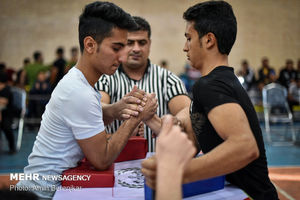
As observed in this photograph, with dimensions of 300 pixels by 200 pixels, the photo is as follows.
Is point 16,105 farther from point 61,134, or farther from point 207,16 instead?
point 207,16

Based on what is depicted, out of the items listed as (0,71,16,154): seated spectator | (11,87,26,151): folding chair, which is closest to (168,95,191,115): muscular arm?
(0,71,16,154): seated spectator

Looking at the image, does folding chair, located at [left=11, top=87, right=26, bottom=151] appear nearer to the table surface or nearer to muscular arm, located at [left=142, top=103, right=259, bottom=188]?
the table surface

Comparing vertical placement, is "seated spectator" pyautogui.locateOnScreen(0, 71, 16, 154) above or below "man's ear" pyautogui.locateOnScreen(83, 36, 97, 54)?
below

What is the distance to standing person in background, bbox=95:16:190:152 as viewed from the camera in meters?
2.78

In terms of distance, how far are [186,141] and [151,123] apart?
1.16 metres

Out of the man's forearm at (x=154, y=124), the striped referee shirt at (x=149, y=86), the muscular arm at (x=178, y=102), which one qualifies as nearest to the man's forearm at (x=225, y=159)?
the man's forearm at (x=154, y=124)

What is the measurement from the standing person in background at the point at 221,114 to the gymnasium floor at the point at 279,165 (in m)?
2.68

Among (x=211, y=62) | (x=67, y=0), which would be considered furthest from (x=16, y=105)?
(x=67, y=0)

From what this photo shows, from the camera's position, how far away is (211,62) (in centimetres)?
154

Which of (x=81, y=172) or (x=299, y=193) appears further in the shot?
(x=299, y=193)

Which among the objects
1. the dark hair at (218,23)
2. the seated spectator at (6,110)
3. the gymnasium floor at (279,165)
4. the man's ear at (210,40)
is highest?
the dark hair at (218,23)

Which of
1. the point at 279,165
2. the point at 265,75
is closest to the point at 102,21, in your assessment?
the point at 279,165

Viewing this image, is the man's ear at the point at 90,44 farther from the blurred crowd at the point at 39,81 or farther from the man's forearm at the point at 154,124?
the blurred crowd at the point at 39,81

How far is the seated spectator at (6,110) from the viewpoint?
20.2 ft
